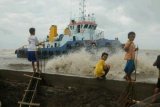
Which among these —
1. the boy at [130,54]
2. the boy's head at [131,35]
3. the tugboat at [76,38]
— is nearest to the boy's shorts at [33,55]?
the boy at [130,54]

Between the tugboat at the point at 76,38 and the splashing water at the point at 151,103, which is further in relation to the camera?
the tugboat at the point at 76,38

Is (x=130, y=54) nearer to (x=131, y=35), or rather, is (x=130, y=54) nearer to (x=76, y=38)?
(x=131, y=35)

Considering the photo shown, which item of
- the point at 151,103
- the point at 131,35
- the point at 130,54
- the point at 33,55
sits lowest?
the point at 151,103

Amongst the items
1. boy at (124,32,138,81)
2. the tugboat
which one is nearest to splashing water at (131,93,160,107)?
boy at (124,32,138,81)

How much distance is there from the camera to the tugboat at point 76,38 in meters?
26.6

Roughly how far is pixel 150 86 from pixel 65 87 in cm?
264

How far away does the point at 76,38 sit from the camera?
27.7 m

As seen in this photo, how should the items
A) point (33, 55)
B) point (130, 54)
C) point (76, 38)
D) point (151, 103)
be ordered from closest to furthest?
point (151, 103) → point (130, 54) → point (33, 55) → point (76, 38)

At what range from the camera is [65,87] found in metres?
9.56

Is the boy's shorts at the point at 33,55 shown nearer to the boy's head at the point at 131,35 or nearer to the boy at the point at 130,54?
the boy at the point at 130,54

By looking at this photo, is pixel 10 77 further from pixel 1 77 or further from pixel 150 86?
pixel 150 86

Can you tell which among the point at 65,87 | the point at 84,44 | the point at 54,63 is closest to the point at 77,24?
the point at 84,44

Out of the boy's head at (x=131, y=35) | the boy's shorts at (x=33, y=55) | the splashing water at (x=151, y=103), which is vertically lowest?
the splashing water at (x=151, y=103)

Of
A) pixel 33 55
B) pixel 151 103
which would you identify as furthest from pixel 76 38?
pixel 151 103
